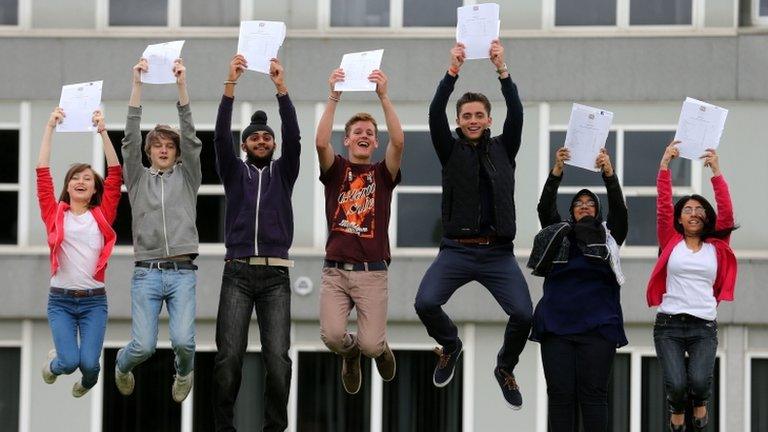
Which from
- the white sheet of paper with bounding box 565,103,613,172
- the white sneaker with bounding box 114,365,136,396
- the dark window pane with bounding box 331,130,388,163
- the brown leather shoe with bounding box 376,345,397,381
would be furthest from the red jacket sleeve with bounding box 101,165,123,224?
the dark window pane with bounding box 331,130,388,163

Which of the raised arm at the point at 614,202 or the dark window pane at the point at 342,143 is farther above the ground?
the dark window pane at the point at 342,143

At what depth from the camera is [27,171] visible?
819 inches

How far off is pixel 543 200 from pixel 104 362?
1006cm

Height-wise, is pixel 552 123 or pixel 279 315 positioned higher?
pixel 552 123

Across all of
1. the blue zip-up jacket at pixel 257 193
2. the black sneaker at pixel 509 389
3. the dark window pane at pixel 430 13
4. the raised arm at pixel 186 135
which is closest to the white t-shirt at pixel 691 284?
the black sneaker at pixel 509 389

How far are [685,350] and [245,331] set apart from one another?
138 inches

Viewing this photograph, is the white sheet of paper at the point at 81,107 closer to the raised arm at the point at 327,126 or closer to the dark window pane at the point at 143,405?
the raised arm at the point at 327,126

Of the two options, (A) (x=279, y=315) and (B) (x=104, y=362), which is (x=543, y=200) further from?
(B) (x=104, y=362)

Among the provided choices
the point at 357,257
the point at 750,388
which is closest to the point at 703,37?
the point at 750,388

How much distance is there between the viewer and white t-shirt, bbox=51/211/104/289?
12.3 meters

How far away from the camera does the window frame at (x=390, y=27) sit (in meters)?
20.3

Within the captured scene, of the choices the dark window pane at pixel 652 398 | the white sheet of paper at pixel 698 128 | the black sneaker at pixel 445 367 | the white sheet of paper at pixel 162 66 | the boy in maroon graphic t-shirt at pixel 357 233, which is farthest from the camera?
the dark window pane at pixel 652 398

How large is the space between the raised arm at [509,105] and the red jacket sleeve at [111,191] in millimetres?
3099

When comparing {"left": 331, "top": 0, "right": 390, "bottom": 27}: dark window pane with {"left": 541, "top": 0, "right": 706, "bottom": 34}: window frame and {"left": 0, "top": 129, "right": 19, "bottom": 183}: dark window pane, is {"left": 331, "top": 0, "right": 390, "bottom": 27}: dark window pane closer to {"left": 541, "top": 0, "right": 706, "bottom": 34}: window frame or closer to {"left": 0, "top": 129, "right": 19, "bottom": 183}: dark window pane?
{"left": 541, "top": 0, "right": 706, "bottom": 34}: window frame
